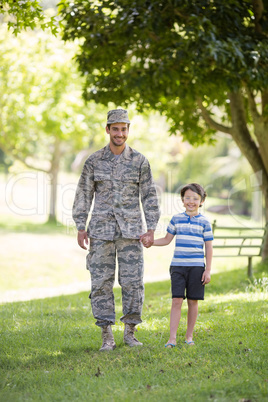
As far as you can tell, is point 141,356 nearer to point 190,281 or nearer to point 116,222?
point 190,281

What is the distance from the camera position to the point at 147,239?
4957mm

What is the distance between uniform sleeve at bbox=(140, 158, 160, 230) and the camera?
5.12 meters

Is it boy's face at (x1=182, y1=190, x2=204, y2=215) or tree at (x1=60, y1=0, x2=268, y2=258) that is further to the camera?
tree at (x1=60, y1=0, x2=268, y2=258)

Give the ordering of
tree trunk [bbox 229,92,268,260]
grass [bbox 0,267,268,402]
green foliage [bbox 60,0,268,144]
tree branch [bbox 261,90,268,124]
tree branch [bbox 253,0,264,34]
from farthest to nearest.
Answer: tree trunk [bbox 229,92,268,260] → tree branch [bbox 261,90,268,124] → tree branch [bbox 253,0,264,34] → green foliage [bbox 60,0,268,144] → grass [bbox 0,267,268,402]

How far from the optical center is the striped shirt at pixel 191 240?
16.2ft

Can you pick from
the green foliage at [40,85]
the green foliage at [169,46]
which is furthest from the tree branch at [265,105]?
the green foliage at [40,85]

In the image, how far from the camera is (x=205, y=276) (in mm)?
4871

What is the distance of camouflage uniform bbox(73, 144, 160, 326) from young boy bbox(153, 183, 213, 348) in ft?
0.96

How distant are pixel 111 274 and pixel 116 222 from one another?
520 millimetres

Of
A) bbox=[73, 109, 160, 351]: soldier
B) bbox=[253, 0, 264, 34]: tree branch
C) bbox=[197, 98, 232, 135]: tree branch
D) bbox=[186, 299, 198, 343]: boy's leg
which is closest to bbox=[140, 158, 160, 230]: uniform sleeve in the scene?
bbox=[73, 109, 160, 351]: soldier

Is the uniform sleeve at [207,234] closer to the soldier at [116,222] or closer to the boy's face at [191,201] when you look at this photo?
the boy's face at [191,201]

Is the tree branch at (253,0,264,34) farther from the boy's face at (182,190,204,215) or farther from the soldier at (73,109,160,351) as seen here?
the boy's face at (182,190,204,215)

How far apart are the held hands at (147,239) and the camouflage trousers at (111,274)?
0.13 m

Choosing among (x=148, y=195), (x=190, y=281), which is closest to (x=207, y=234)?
(x=190, y=281)
